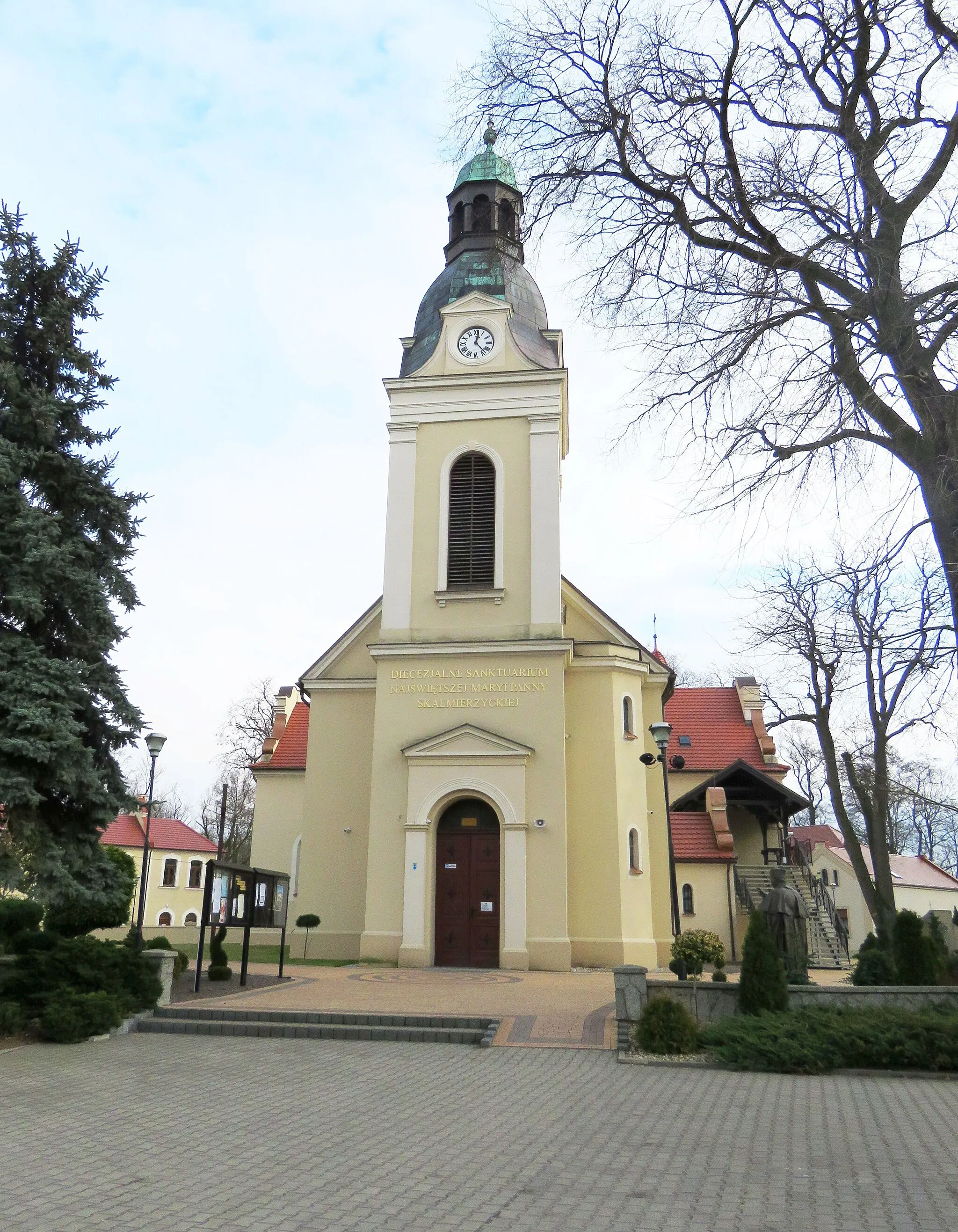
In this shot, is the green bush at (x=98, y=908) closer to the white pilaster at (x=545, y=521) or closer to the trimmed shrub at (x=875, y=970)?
the white pilaster at (x=545, y=521)

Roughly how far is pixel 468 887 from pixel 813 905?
14505 mm

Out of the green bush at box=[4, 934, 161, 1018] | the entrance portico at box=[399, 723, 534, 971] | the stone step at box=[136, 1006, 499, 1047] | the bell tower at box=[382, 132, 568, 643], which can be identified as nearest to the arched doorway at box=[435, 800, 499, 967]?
the entrance portico at box=[399, 723, 534, 971]

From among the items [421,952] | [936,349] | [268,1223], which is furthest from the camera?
[421,952]

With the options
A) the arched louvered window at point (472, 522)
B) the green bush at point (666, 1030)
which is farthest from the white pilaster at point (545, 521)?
the green bush at point (666, 1030)

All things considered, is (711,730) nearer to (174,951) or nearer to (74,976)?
(174,951)

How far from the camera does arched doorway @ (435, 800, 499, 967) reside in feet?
72.6

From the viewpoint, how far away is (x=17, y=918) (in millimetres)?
15539

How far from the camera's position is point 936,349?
8578 mm

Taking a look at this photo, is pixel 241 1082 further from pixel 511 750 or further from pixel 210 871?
pixel 511 750

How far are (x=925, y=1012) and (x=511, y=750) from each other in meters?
11.9

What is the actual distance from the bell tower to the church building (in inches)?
Result: 1.8

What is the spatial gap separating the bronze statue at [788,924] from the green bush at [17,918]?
1110cm

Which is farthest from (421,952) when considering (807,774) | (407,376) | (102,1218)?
(807,774)

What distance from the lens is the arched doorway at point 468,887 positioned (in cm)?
2212
